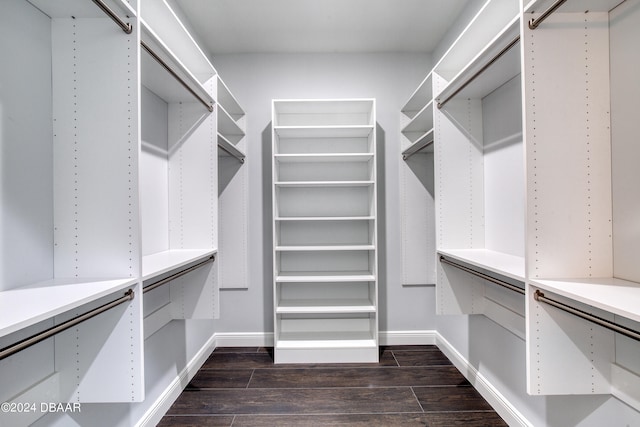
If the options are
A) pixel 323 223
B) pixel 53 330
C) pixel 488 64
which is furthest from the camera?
pixel 323 223

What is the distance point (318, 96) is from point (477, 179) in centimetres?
151

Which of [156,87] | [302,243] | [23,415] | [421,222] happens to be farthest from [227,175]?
[23,415]

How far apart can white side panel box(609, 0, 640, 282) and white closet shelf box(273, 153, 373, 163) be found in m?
1.47

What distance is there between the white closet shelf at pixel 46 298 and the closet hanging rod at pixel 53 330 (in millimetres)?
51

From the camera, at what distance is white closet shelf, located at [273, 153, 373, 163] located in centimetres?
240

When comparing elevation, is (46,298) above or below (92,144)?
below

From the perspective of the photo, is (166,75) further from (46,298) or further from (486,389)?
(486,389)

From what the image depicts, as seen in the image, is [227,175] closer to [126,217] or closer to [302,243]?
[302,243]

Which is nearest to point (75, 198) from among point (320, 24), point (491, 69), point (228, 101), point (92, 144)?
point (92, 144)

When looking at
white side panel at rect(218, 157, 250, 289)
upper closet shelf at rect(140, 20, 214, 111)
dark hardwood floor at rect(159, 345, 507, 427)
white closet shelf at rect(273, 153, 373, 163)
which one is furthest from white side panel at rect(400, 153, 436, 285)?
upper closet shelf at rect(140, 20, 214, 111)

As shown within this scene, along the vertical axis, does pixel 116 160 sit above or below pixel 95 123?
below

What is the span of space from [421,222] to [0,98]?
2628mm

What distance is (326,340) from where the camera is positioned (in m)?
2.49

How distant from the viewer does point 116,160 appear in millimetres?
1099
